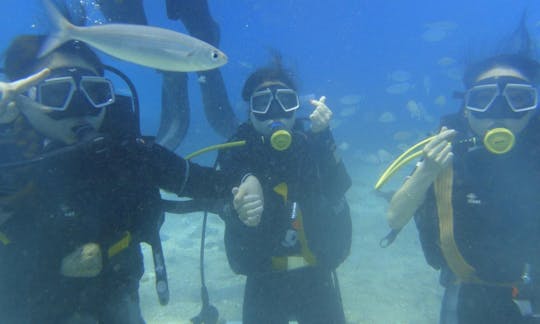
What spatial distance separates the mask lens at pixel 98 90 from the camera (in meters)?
2.89

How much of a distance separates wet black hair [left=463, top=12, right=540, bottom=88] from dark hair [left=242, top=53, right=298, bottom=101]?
6.88 feet

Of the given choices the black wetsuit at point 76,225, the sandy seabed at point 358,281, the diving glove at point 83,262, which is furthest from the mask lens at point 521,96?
the sandy seabed at point 358,281

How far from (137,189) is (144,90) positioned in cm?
9537

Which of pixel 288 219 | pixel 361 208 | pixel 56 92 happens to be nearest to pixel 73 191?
pixel 56 92

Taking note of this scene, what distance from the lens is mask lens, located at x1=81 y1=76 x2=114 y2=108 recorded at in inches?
114

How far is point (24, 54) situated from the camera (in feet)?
10.2

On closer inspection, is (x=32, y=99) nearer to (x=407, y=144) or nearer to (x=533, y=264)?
(x=533, y=264)

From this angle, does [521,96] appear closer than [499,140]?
No

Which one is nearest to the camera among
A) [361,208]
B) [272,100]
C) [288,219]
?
[288,219]

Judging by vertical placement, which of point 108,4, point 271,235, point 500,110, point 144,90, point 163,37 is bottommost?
point 144,90

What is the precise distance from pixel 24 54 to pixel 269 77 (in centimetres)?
256

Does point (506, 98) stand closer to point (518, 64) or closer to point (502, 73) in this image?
point (502, 73)

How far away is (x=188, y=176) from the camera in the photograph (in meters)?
3.36

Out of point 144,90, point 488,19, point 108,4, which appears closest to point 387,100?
point 108,4
